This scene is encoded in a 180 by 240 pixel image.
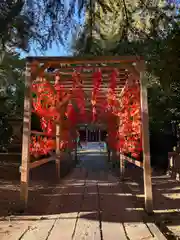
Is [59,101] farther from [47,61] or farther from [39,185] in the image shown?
[47,61]

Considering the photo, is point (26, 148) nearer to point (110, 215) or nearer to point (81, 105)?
point (110, 215)

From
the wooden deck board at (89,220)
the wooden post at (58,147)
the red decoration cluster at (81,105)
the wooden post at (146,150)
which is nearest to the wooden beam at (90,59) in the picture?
the wooden post at (146,150)

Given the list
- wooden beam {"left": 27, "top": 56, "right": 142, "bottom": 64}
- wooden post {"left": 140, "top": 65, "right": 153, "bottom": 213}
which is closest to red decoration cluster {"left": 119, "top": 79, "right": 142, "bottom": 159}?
wooden post {"left": 140, "top": 65, "right": 153, "bottom": 213}

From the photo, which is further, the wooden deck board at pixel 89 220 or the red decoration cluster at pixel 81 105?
the red decoration cluster at pixel 81 105

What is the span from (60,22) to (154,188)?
13.1 ft

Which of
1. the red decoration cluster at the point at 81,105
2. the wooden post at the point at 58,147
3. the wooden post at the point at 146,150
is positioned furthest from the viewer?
the wooden post at the point at 58,147

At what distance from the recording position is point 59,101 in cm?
718

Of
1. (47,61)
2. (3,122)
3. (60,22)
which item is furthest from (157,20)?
(3,122)

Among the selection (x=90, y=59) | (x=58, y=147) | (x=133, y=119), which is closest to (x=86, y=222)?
(x=90, y=59)

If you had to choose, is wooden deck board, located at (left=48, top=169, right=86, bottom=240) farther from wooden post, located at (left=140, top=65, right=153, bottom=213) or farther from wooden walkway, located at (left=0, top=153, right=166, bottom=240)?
wooden post, located at (left=140, top=65, right=153, bottom=213)

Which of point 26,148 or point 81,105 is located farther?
point 81,105

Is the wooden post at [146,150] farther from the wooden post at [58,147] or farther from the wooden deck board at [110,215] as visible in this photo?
the wooden post at [58,147]

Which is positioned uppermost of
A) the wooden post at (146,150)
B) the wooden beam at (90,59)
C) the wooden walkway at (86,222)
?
the wooden beam at (90,59)

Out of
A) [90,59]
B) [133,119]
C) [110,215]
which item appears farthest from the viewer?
[133,119]
